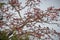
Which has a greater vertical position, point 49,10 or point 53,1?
point 49,10

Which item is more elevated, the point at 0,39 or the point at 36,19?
the point at 36,19

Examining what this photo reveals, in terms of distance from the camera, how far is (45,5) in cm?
382

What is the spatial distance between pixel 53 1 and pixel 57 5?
0.20 m

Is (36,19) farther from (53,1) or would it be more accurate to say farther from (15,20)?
(53,1)

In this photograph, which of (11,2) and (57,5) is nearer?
(11,2)

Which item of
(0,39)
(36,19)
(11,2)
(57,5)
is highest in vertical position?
(11,2)

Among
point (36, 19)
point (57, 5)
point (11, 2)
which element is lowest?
point (57, 5)

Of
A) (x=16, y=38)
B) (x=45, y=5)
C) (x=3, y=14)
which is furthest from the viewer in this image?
(x=45, y=5)

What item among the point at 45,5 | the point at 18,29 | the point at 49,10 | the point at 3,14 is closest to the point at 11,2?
the point at 3,14

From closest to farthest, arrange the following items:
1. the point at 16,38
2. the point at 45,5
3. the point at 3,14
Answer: the point at 16,38 < the point at 3,14 < the point at 45,5

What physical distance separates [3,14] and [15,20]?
0.14 meters

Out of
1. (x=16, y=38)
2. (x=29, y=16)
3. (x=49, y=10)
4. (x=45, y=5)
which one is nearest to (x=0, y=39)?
(x=16, y=38)

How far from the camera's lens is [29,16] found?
1.54 m

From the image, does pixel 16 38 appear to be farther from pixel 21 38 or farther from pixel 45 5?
pixel 45 5
